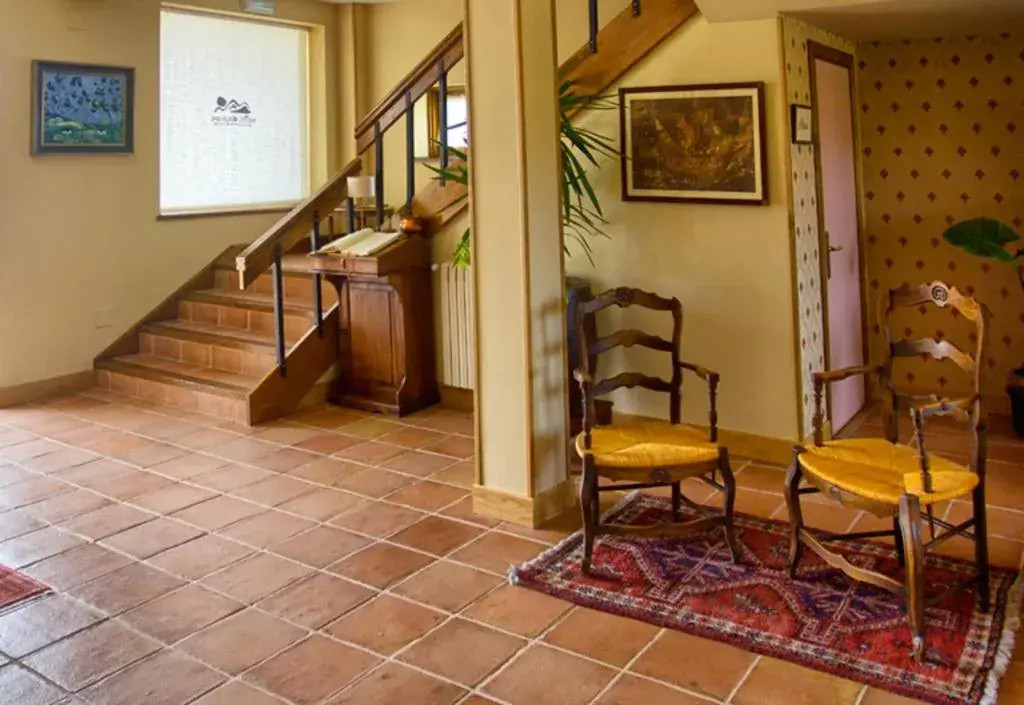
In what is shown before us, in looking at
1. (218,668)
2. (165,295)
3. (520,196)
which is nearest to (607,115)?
(520,196)

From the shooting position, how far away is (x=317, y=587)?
333cm

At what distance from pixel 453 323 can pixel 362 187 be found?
102cm

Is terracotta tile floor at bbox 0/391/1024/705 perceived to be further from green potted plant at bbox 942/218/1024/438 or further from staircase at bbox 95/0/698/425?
staircase at bbox 95/0/698/425

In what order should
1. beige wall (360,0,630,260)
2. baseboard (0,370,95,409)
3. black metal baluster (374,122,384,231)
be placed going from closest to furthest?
black metal baluster (374,122,384,231) → baseboard (0,370,95,409) → beige wall (360,0,630,260)

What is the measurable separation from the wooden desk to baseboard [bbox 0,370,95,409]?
6.49 feet

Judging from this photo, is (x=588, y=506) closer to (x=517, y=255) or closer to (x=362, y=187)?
(x=517, y=255)

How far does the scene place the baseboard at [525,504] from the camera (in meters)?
3.82

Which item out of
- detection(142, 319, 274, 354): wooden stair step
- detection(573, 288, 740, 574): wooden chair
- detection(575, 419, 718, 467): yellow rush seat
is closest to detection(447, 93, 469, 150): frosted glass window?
detection(142, 319, 274, 354): wooden stair step

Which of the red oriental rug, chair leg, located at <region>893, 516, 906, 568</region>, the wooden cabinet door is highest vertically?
the wooden cabinet door

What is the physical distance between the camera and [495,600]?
3.20 metres

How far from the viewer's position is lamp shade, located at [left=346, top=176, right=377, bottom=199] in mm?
5762

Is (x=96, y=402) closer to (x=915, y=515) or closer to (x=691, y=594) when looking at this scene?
(x=691, y=594)

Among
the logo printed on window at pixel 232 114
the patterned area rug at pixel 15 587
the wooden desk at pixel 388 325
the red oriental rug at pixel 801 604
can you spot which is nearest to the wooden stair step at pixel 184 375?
the wooden desk at pixel 388 325

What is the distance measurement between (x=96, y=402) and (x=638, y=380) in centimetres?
400
